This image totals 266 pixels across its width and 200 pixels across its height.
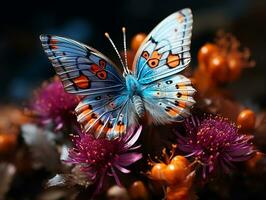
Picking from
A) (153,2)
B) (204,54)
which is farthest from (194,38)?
(204,54)

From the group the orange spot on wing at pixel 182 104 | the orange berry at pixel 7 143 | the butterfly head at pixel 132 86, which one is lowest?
the orange berry at pixel 7 143

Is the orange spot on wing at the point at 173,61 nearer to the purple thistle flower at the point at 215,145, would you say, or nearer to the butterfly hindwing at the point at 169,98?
the butterfly hindwing at the point at 169,98

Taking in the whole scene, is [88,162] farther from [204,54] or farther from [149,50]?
[204,54]

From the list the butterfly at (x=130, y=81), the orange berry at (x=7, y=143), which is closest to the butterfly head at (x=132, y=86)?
the butterfly at (x=130, y=81)

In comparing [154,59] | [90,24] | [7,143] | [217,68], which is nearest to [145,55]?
[154,59]

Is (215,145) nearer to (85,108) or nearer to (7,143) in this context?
(85,108)
